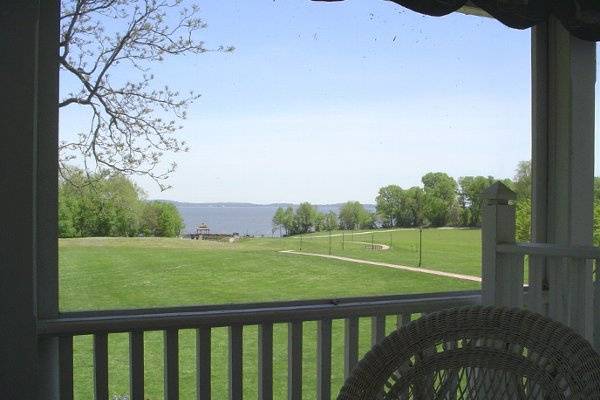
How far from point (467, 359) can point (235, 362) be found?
3.65 ft

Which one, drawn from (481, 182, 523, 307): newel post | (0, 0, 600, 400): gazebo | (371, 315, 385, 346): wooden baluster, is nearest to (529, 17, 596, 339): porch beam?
(0, 0, 600, 400): gazebo

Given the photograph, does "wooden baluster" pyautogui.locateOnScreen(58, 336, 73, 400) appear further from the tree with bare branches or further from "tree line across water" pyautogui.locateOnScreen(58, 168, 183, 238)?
the tree with bare branches

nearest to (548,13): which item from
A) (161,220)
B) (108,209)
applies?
(161,220)

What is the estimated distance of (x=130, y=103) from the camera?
2367 mm

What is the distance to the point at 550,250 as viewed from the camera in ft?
7.47

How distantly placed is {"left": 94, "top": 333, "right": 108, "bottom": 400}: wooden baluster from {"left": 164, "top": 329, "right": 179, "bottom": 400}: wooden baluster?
0.21 meters

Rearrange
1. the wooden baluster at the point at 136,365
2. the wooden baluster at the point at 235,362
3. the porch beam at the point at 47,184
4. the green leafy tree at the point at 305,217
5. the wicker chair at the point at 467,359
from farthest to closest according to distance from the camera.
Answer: the green leafy tree at the point at 305,217 → the wooden baluster at the point at 235,362 → the wooden baluster at the point at 136,365 → the porch beam at the point at 47,184 → the wicker chair at the point at 467,359

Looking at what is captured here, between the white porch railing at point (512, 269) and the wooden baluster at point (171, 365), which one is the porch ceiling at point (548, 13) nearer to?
the white porch railing at point (512, 269)

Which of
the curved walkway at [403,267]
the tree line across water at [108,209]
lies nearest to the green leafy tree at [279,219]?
the curved walkway at [403,267]

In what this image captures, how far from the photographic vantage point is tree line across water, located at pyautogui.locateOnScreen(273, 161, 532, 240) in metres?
2.69

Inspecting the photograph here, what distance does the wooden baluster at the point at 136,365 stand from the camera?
2.23 metres

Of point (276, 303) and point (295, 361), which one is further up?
point (276, 303)

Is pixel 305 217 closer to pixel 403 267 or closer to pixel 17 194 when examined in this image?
pixel 403 267

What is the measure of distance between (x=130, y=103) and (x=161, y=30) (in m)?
0.30
